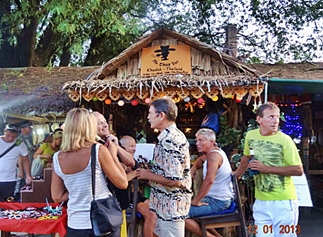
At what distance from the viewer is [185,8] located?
14.5 m

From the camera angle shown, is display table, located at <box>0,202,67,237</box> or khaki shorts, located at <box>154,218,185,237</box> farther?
display table, located at <box>0,202,67,237</box>

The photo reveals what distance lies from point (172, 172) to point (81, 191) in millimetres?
693

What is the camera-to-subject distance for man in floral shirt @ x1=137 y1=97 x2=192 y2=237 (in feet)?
8.96

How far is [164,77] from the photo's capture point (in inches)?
231

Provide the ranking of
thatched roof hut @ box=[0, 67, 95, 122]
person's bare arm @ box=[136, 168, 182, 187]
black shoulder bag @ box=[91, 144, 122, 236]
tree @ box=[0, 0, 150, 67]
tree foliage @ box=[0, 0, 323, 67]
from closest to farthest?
black shoulder bag @ box=[91, 144, 122, 236]
person's bare arm @ box=[136, 168, 182, 187]
thatched roof hut @ box=[0, 67, 95, 122]
tree @ box=[0, 0, 150, 67]
tree foliage @ box=[0, 0, 323, 67]

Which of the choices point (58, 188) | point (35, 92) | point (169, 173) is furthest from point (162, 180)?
point (35, 92)

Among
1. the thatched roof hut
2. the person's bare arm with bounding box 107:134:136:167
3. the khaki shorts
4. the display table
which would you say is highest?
the thatched roof hut

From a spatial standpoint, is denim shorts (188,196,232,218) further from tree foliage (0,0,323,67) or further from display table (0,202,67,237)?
tree foliage (0,0,323,67)

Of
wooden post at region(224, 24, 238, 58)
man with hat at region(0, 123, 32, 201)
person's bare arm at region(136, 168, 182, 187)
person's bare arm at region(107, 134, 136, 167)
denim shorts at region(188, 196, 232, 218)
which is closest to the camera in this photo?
person's bare arm at region(136, 168, 182, 187)

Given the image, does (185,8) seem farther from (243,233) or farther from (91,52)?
(243,233)

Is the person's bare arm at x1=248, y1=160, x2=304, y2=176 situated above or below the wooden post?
below

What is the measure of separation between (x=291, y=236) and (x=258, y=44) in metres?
12.6

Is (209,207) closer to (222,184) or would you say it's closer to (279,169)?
(222,184)

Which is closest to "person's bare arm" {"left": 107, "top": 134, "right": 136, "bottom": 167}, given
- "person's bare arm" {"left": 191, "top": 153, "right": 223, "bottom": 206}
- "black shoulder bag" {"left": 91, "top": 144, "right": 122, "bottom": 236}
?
"black shoulder bag" {"left": 91, "top": 144, "right": 122, "bottom": 236}
